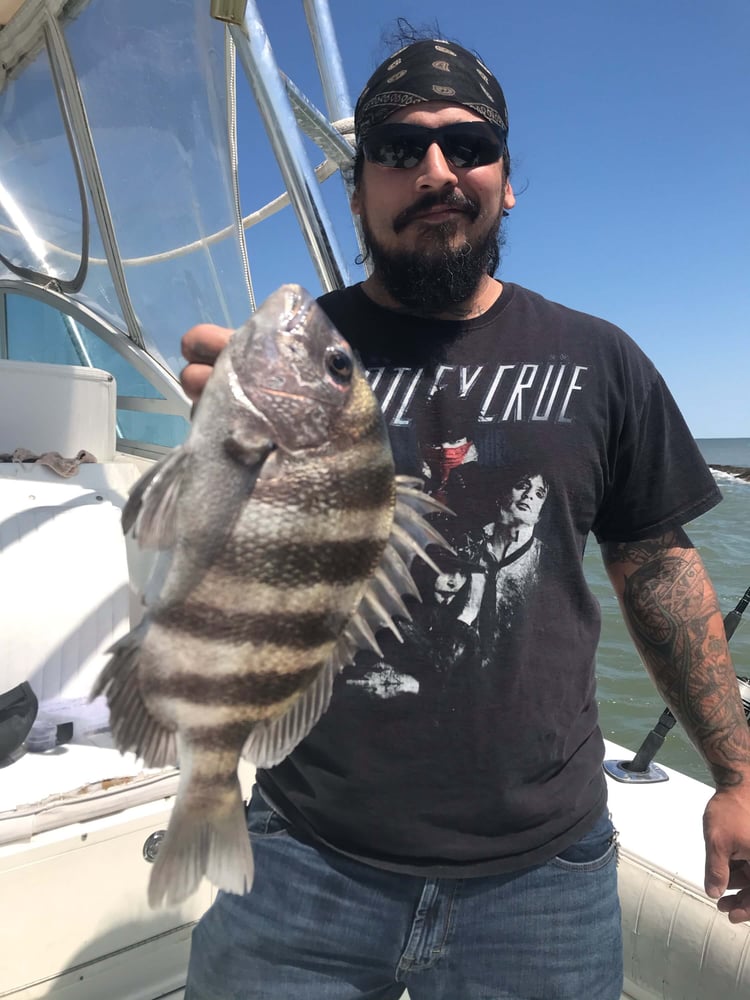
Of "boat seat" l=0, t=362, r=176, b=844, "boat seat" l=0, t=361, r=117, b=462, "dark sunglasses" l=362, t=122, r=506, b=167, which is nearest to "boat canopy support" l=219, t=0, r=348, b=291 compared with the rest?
"boat seat" l=0, t=361, r=117, b=462

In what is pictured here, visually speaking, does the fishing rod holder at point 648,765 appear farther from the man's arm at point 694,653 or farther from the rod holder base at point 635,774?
the man's arm at point 694,653

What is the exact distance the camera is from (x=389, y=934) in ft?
4.89

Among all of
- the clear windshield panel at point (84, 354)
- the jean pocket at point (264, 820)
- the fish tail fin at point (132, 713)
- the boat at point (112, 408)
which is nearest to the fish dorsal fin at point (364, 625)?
the fish tail fin at point (132, 713)

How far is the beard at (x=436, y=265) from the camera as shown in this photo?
1634 mm

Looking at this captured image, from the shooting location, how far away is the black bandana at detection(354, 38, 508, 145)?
1638 millimetres

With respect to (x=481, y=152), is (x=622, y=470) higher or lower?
lower

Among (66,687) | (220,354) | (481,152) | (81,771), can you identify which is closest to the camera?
(220,354)

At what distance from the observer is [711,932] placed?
2354 mm

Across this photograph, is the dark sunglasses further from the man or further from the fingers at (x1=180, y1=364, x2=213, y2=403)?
the fingers at (x1=180, y1=364, x2=213, y2=403)

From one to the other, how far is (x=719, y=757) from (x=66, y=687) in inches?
111

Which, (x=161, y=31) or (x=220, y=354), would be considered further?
(x=161, y=31)

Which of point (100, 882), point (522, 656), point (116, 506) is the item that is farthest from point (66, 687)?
point (522, 656)

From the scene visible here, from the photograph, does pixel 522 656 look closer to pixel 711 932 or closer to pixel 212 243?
pixel 711 932

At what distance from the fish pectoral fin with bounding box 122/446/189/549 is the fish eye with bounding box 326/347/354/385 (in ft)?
0.97
